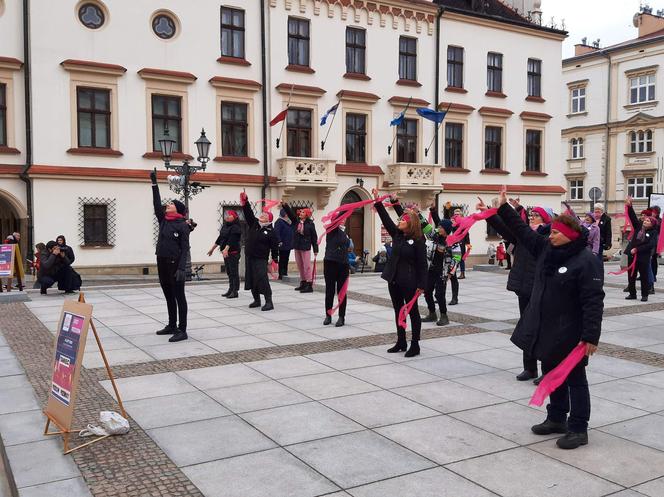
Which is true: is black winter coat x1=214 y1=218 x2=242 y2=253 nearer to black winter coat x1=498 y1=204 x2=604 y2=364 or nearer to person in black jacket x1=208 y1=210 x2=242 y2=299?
person in black jacket x1=208 y1=210 x2=242 y2=299

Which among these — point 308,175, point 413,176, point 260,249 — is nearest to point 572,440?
point 260,249

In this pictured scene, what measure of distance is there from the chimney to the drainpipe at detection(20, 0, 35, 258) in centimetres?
3980

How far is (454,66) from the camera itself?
2850 centimetres

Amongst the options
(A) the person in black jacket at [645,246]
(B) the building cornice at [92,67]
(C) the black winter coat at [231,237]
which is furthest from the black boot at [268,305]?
(B) the building cornice at [92,67]

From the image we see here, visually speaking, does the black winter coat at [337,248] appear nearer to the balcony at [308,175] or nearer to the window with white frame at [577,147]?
the balcony at [308,175]

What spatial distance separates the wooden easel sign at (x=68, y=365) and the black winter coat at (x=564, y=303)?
11.2 feet

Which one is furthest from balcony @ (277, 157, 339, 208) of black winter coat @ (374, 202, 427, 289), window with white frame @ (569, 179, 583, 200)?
window with white frame @ (569, 179, 583, 200)

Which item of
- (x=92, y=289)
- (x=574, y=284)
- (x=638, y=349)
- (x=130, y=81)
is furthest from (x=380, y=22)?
(x=574, y=284)

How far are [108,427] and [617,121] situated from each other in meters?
44.9

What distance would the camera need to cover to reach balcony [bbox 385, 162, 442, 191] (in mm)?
26312

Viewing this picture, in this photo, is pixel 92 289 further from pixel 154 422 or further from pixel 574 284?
pixel 574 284

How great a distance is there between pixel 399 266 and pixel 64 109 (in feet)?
53.7

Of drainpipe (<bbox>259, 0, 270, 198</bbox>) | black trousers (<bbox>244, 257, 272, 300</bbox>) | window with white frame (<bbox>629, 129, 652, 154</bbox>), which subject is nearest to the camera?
black trousers (<bbox>244, 257, 272, 300</bbox>)

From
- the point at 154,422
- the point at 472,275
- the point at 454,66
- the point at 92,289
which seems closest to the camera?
the point at 154,422
